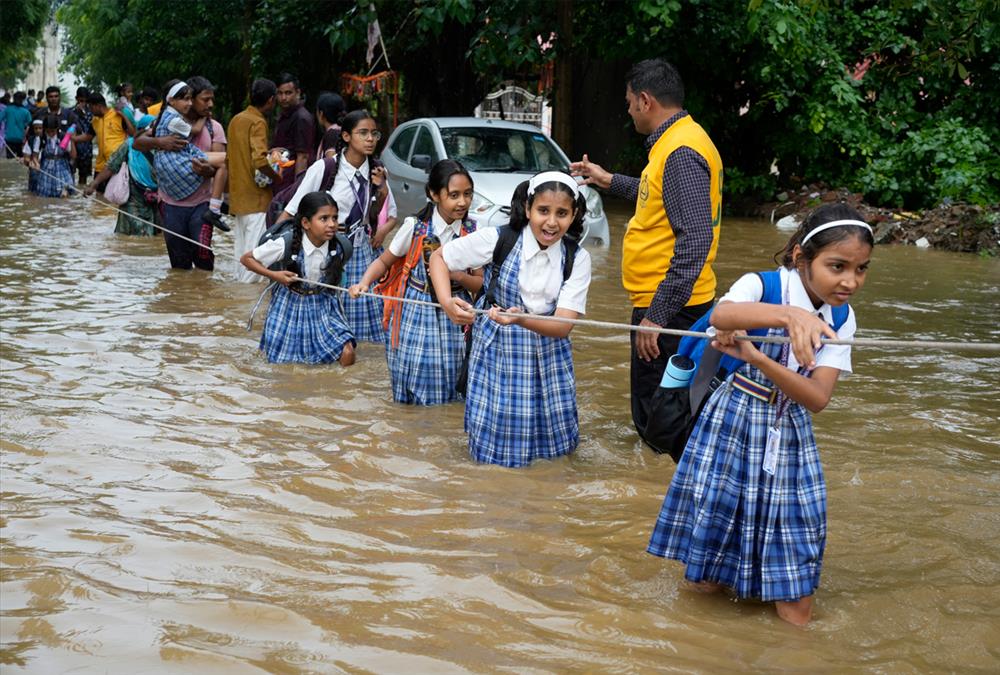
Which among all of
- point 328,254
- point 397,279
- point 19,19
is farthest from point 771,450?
point 19,19

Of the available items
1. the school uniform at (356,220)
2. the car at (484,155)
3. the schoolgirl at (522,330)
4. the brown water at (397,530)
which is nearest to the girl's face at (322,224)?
the school uniform at (356,220)

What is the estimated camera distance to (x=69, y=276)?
11.1 meters

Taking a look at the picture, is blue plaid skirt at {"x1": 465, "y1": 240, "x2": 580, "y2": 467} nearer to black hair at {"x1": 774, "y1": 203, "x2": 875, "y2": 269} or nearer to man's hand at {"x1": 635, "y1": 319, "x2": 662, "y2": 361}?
man's hand at {"x1": 635, "y1": 319, "x2": 662, "y2": 361}

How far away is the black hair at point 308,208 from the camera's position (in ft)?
24.6

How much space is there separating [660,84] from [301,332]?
3370 mm

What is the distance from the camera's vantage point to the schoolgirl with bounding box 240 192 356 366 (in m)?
7.55

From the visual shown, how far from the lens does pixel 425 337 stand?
6555 millimetres

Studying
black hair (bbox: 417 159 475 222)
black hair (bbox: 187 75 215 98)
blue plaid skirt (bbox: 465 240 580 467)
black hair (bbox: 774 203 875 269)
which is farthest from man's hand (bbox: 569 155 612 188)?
black hair (bbox: 187 75 215 98)

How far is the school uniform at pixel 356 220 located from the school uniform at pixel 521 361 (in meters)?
2.67

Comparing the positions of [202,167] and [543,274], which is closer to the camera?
[543,274]

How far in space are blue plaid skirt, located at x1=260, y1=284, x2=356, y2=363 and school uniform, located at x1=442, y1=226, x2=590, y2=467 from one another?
7.43ft

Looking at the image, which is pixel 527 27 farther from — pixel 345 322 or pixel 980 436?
pixel 980 436

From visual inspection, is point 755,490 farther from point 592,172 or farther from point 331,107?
point 331,107

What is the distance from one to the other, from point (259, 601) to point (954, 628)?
2243 mm
